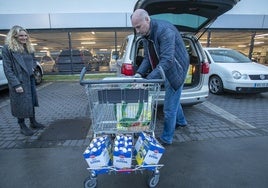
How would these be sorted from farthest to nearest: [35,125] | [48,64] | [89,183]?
1. [48,64]
2. [35,125]
3. [89,183]

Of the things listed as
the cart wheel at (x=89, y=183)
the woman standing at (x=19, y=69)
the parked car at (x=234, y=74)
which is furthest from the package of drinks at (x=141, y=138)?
the parked car at (x=234, y=74)

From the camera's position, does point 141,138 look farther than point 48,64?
No

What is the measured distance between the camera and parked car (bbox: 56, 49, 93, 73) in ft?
39.7

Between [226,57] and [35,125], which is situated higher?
[226,57]

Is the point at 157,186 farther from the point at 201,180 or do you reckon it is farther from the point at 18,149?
the point at 18,149

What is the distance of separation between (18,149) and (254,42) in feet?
44.8

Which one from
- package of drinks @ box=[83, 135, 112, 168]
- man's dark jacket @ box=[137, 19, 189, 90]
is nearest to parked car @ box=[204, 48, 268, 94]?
man's dark jacket @ box=[137, 19, 189, 90]

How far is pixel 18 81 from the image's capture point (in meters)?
3.35

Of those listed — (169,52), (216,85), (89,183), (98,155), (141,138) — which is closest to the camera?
(98,155)

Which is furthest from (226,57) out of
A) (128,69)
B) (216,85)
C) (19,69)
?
(19,69)

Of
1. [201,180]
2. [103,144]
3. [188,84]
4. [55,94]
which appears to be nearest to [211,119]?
[188,84]

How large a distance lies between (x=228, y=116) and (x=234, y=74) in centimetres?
194

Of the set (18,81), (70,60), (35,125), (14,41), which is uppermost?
(14,41)

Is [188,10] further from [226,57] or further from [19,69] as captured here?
[226,57]
